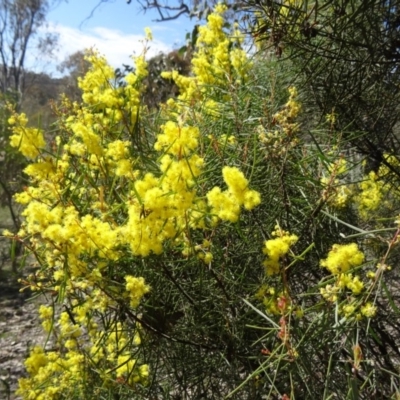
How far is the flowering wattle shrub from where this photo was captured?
4.14 ft

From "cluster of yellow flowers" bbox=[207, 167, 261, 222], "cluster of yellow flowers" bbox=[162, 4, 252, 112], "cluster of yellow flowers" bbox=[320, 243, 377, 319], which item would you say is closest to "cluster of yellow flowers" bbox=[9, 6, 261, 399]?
"cluster of yellow flowers" bbox=[207, 167, 261, 222]

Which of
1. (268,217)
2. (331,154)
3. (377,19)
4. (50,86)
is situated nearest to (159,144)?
(268,217)

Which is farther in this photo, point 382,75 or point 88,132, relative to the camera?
point 382,75

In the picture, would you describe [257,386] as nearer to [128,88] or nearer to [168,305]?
[168,305]

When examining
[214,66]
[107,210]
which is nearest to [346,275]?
[107,210]

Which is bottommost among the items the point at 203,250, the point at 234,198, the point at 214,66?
the point at 203,250

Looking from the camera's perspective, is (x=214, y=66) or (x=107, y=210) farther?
(x=214, y=66)

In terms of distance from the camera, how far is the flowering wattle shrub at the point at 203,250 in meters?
1.26

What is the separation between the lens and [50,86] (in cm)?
3616

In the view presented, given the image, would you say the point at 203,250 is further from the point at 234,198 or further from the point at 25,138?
the point at 25,138

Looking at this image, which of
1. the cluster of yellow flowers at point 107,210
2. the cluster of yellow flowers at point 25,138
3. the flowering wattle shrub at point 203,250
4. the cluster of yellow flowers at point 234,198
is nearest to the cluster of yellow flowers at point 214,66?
the cluster of yellow flowers at point 107,210

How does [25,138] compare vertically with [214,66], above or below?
below

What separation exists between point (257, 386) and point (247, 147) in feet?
2.52

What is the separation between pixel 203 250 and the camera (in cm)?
151
